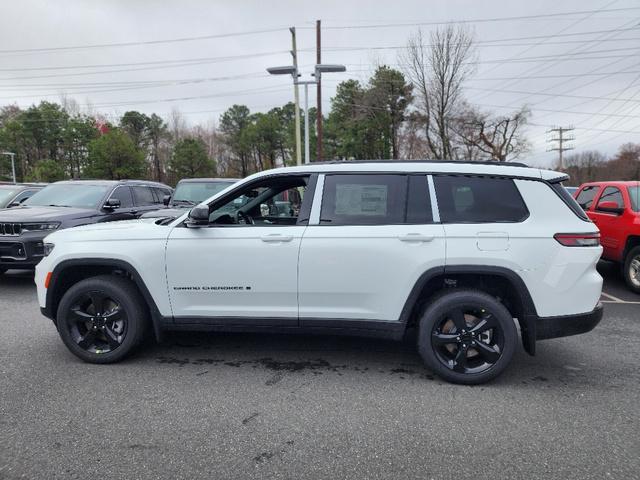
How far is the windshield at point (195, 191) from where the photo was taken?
1055cm

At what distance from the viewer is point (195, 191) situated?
1069 centimetres

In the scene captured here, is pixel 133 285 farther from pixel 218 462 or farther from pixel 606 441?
pixel 606 441

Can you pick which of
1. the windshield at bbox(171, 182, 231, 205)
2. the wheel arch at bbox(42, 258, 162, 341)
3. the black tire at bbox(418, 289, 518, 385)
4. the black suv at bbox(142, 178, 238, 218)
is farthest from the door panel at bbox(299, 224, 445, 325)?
the windshield at bbox(171, 182, 231, 205)

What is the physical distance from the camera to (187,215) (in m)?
3.83

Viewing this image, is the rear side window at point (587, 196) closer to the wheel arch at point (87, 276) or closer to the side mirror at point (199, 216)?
the side mirror at point (199, 216)

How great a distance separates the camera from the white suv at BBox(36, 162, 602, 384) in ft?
11.1

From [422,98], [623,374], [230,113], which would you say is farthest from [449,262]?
[230,113]

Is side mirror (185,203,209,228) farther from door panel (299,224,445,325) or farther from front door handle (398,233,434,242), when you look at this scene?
front door handle (398,233,434,242)

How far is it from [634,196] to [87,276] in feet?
26.6

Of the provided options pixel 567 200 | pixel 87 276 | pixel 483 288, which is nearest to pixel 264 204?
pixel 87 276

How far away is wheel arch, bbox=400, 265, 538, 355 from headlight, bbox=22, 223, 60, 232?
611 centimetres

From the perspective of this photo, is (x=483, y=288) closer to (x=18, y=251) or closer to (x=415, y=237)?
(x=415, y=237)

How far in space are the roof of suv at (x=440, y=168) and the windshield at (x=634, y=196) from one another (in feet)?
14.5

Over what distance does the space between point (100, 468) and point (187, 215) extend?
2.07 m
